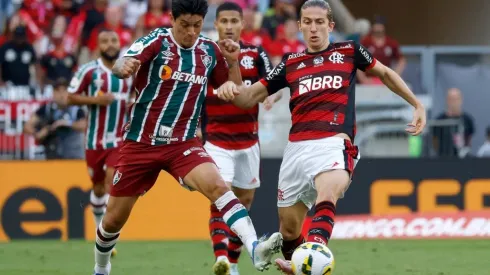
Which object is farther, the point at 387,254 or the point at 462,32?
the point at 462,32

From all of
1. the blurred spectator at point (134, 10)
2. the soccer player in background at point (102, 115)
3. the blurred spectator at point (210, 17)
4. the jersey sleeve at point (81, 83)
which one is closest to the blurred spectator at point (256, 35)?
the blurred spectator at point (210, 17)

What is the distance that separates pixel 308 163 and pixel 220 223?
7.04 ft

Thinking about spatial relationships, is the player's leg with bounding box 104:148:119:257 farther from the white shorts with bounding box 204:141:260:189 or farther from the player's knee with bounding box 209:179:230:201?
the player's knee with bounding box 209:179:230:201

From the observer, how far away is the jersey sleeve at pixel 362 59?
9273 millimetres

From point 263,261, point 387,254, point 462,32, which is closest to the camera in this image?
point 263,261

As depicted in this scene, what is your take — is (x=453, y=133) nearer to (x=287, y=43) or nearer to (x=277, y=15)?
(x=287, y=43)

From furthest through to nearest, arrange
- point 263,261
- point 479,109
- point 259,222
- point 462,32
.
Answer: point 462,32
point 479,109
point 259,222
point 263,261

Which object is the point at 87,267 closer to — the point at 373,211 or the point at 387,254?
the point at 387,254

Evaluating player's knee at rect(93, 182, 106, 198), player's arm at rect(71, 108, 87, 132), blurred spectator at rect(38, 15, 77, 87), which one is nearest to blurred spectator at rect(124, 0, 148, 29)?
blurred spectator at rect(38, 15, 77, 87)

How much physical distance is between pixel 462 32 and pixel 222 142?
46.9 feet

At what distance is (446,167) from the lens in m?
16.6

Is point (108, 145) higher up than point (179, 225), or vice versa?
point (108, 145)

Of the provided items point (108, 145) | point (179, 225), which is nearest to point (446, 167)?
point (179, 225)

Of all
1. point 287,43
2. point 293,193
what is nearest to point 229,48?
point 293,193
